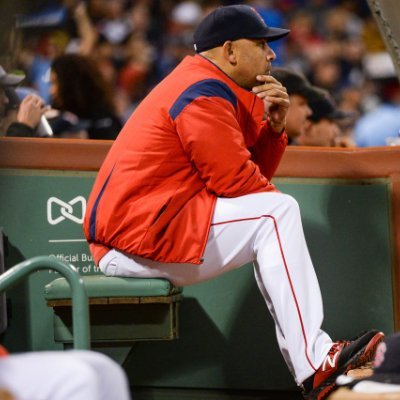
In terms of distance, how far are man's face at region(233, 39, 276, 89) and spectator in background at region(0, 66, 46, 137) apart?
136 cm

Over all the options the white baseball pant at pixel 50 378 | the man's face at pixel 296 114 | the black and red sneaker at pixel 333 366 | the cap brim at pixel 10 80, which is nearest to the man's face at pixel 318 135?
the man's face at pixel 296 114

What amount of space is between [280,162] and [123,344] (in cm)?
112

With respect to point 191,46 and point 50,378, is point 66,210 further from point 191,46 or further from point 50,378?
point 191,46

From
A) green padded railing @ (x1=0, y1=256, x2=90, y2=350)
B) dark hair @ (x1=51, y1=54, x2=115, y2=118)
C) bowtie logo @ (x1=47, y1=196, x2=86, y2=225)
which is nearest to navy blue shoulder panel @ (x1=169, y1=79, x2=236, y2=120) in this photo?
bowtie logo @ (x1=47, y1=196, x2=86, y2=225)

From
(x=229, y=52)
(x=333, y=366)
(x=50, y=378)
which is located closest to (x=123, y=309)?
(x=333, y=366)

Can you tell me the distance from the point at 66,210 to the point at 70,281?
55.1 inches

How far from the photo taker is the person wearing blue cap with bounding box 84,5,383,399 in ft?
13.2

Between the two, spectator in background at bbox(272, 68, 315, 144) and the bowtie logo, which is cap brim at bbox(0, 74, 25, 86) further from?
spectator in background at bbox(272, 68, 315, 144)

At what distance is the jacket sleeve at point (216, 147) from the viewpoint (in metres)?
4.05

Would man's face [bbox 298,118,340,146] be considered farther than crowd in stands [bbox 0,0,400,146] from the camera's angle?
No

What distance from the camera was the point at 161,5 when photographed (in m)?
11.7

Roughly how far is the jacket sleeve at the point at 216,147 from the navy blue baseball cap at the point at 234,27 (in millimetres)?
328

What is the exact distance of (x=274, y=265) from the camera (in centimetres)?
403

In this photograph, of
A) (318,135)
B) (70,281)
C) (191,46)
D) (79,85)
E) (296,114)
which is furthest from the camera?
(191,46)
